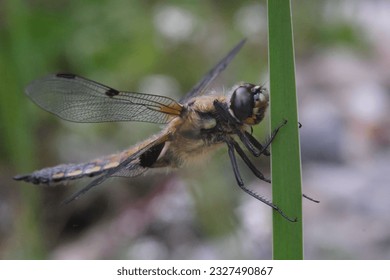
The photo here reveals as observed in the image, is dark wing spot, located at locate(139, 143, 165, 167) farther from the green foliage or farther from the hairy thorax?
the green foliage

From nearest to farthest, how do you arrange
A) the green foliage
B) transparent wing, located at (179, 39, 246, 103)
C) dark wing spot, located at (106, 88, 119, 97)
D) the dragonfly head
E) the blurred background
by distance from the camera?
1. the green foliage
2. the dragonfly head
3. dark wing spot, located at (106, 88, 119, 97)
4. transparent wing, located at (179, 39, 246, 103)
5. the blurred background

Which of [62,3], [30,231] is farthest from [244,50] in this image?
[30,231]

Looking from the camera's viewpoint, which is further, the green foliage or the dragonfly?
the dragonfly

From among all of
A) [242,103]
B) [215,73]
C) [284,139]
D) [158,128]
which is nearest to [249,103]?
[242,103]

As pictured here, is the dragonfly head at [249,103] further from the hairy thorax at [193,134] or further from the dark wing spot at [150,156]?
the dark wing spot at [150,156]

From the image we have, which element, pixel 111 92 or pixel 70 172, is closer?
pixel 111 92

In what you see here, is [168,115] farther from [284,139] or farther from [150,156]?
[284,139]

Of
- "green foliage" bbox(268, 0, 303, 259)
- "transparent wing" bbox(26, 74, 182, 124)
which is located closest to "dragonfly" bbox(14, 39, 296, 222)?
"transparent wing" bbox(26, 74, 182, 124)
